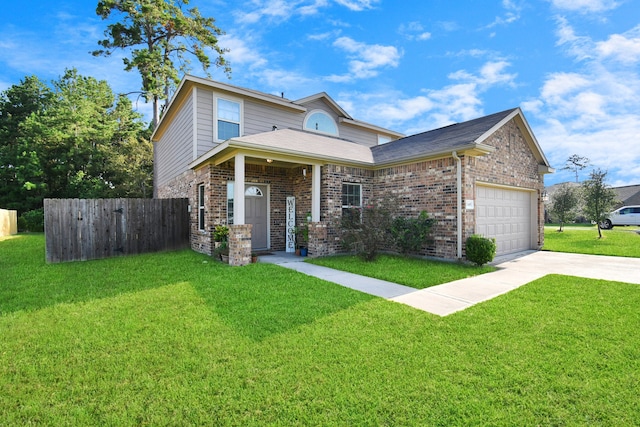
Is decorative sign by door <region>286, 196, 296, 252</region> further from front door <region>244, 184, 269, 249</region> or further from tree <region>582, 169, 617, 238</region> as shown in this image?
tree <region>582, 169, 617, 238</region>

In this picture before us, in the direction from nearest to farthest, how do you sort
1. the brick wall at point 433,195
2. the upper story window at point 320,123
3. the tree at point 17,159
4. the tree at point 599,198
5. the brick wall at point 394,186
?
the brick wall at point 433,195, the brick wall at point 394,186, the upper story window at point 320,123, the tree at point 599,198, the tree at point 17,159

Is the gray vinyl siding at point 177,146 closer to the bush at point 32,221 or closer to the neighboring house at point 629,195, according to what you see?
the bush at point 32,221

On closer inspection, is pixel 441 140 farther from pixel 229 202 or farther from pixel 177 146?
pixel 177 146

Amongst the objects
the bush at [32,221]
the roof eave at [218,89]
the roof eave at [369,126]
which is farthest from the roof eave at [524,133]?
the bush at [32,221]

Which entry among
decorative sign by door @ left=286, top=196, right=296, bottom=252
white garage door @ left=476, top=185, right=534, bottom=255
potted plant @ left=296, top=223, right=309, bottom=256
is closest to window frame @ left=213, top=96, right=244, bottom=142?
decorative sign by door @ left=286, top=196, right=296, bottom=252

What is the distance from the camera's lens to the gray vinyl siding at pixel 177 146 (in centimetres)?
1062

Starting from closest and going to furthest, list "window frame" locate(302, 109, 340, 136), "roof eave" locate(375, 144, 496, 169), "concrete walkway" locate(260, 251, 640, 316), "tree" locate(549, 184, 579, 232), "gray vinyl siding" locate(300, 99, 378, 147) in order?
"concrete walkway" locate(260, 251, 640, 316) < "roof eave" locate(375, 144, 496, 169) < "window frame" locate(302, 109, 340, 136) < "gray vinyl siding" locate(300, 99, 378, 147) < "tree" locate(549, 184, 579, 232)

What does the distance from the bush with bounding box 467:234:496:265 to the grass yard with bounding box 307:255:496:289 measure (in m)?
0.20

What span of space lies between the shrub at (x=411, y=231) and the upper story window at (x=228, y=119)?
6.62 m

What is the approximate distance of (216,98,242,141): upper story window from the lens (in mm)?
10453

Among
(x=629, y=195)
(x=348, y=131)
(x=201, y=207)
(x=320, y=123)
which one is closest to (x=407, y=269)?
(x=201, y=207)

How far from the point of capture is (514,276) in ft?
21.6

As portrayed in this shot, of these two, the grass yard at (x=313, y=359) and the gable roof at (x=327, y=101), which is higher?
the gable roof at (x=327, y=101)

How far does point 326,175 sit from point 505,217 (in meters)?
6.31
